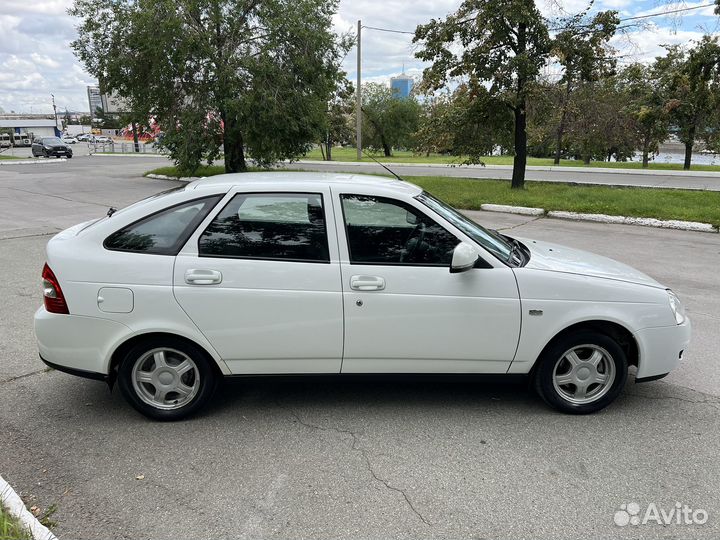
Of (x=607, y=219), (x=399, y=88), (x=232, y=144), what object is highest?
(x=399, y=88)

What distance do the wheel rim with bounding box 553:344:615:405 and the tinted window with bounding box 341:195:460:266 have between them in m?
1.07

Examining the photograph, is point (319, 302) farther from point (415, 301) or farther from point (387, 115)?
point (387, 115)

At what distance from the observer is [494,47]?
1510 cm

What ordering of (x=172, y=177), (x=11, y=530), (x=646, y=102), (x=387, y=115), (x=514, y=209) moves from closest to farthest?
(x=11, y=530) < (x=514, y=209) < (x=172, y=177) < (x=646, y=102) < (x=387, y=115)

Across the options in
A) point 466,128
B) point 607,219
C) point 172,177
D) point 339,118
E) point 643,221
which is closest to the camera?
point 643,221

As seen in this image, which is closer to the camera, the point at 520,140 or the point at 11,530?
the point at 11,530

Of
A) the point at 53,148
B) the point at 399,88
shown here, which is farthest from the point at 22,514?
the point at 399,88

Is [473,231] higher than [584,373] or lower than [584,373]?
higher

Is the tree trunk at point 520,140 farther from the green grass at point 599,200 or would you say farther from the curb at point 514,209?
the curb at point 514,209

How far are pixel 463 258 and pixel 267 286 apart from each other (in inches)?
48.4

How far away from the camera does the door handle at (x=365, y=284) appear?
11.5 feet

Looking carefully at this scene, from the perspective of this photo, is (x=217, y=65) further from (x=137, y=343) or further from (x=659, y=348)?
(x=659, y=348)

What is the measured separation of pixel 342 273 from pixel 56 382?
2.52 m

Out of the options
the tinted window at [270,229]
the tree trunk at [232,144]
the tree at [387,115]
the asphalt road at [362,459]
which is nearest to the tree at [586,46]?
the tree trunk at [232,144]
